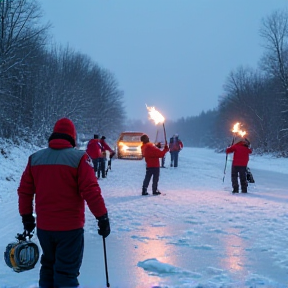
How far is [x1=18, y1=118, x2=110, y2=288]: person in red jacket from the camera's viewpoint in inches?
145

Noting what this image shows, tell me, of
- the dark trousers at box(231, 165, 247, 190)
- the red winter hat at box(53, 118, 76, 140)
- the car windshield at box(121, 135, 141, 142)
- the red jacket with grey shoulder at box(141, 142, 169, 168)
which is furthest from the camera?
the car windshield at box(121, 135, 141, 142)

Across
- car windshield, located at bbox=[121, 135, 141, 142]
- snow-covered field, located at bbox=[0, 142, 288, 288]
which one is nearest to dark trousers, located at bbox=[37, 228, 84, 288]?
snow-covered field, located at bbox=[0, 142, 288, 288]

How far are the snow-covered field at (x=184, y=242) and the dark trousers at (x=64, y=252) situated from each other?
93 cm

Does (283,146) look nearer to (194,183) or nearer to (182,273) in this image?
(194,183)

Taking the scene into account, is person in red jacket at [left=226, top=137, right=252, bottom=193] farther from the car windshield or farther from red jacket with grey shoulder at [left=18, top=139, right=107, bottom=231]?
the car windshield

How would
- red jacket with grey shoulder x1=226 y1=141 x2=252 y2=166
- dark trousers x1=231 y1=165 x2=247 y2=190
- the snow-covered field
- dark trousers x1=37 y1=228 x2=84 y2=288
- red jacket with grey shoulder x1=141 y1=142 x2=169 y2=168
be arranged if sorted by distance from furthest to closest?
red jacket with grey shoulder x1=226 y1=141 x2=252 y2=166, dark trousers x1=231 y1=165 x2=247 y2=190, red jacket with grey shoulder x1=141 y1=142 x2=169 y2=168, the snow-covered field, dark trousers x1=37 y1=228 x2=84 y2=288

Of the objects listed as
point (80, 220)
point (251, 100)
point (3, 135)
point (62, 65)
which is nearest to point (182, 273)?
point (80, 220)

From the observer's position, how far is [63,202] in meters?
3.72

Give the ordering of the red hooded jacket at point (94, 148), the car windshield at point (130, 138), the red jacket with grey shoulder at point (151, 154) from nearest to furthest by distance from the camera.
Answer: the red jacket with grey shoulder at point (151, 154)
the red hooded jacket at point (94, 148)
the car windshield at point (130, 138)

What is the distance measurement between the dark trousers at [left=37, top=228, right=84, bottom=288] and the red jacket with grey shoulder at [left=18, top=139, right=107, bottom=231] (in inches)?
2.8

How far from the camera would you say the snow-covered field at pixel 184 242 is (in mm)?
4746

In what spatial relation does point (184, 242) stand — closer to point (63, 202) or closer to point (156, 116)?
point (63, 202)

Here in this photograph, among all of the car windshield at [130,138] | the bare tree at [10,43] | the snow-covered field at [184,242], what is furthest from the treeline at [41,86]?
the snow-covered field at [184,242]

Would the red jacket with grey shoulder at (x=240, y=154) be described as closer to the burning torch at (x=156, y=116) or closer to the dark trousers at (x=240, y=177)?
the dark trousers at (x=240, y=177)
